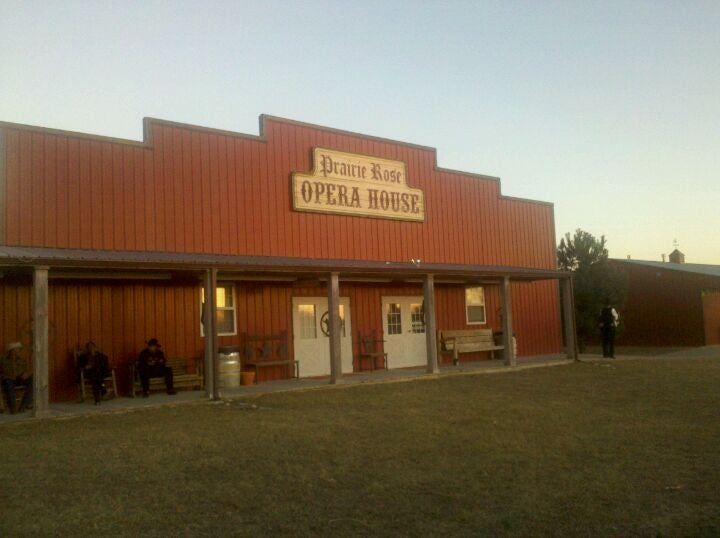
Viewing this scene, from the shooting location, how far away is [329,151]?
17.5m

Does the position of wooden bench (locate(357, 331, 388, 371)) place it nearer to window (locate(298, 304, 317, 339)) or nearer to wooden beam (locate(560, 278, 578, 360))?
window (locate(298, 304, 317, 339))

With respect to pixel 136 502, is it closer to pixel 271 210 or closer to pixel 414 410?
pixel 414 410

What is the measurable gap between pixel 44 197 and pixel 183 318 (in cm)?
374

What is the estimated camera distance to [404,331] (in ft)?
62.6

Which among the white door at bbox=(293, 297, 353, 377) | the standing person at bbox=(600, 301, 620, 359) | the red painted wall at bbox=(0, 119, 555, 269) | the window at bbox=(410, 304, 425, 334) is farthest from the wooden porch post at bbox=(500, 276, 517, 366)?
the standing person at bbox=(600, 301, 620, 359)

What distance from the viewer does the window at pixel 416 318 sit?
19.4 m

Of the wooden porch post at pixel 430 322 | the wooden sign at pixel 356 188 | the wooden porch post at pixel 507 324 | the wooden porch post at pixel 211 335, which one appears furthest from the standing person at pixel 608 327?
the wooden porch post at pixel 211 335

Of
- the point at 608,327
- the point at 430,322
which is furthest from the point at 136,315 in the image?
the point at 608,327

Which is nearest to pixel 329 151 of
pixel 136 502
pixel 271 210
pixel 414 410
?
pixel 271 210

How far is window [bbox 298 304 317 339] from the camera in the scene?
55.2ft

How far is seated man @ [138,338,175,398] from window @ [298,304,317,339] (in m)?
3.99

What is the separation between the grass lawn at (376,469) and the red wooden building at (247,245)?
2.87m

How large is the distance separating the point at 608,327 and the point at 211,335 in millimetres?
13626

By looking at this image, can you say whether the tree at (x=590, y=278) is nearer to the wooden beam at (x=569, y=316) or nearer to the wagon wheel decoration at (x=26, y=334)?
the wooden beam at (x=569, y=316)
